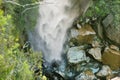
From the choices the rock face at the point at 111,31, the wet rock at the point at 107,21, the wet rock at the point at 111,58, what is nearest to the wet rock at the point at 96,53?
the wet rock at the point at 111,58

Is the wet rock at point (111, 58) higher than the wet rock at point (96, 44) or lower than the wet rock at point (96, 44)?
lower

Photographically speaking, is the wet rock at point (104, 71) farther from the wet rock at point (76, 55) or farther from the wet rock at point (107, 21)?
the wet rock at point (107, 21)

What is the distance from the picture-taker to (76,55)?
917cm

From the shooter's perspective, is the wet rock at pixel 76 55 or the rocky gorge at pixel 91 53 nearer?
the rocky gorge at pixel 91 53

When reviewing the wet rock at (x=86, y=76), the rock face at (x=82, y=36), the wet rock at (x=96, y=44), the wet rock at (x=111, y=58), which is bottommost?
the wet rock at (x=86, y=76)

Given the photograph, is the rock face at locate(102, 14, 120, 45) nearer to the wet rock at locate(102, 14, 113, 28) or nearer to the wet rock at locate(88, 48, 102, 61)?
the wet rock at locate(102, 14, 113, 28)

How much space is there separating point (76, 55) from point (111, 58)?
Answer: 114 cm

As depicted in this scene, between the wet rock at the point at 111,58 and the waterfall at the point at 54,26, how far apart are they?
1509 mm

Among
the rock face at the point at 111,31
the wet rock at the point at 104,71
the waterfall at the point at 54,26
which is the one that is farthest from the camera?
the rock face at the point at 111,31

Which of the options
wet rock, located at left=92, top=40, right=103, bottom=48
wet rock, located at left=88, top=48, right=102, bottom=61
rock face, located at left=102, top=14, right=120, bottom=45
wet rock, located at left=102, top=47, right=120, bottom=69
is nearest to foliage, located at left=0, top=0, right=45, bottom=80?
wet rock, located at left=88, top=48, right=102, bottom=61

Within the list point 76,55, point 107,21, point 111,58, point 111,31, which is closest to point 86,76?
point 76,55

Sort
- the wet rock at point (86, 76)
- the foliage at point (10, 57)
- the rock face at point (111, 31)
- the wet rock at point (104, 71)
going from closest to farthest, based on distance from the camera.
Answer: the foliage at point (10, 57)
the wet rock at point (86, 76)
the wet rock at point (104, 71)
the rock face at point (111, 31)

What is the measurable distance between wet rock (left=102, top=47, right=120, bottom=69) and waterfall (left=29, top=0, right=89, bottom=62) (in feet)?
4.95

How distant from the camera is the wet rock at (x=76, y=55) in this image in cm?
912
